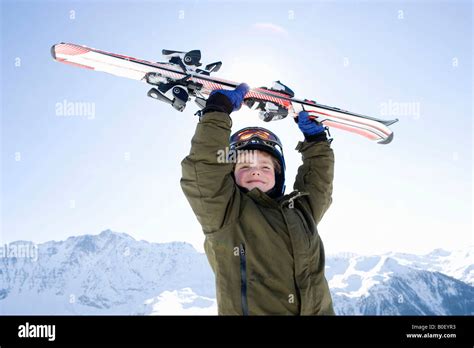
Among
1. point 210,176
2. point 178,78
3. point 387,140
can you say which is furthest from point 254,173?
point 387,140

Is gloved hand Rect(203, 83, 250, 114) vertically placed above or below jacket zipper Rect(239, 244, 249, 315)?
above

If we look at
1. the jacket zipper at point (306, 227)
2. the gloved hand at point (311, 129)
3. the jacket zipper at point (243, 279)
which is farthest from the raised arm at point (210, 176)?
the gloved hand at point (311, 129)

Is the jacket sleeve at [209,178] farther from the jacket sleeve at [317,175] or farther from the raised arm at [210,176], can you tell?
the jacket sleeve at [317,175]

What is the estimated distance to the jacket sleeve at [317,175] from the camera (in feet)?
16.1

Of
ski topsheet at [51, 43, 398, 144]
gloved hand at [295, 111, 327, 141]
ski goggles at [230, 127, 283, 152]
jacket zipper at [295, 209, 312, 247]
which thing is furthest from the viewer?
ski topsheet at [51, 43, 398, 144]

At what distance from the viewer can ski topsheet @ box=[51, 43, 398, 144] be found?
19.9ft

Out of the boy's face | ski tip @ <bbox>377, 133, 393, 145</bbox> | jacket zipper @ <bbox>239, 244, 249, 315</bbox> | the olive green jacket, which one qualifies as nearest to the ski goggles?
the boy's face

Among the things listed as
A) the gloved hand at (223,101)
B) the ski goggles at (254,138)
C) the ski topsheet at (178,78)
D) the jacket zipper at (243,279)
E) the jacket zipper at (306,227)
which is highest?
the ski topsheet at (178,78)

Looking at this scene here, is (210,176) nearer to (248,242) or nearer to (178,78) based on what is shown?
(248,242)

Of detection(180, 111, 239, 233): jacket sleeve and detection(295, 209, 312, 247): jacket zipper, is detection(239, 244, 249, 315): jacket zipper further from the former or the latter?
detection(295, 209, 312, 247): jacket zipper

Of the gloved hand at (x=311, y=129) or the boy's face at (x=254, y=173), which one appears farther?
the gloved hand at (x=311, y=129)

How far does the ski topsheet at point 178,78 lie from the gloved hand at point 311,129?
65 centimetres
